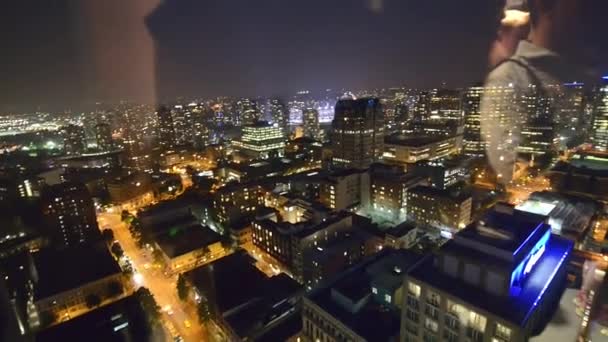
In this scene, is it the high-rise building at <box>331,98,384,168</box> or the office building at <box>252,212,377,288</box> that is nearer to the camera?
the office building at <box>252,212,377,288</box>

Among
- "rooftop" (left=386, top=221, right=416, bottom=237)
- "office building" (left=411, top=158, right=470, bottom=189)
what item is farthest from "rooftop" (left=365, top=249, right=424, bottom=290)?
"office building" (left=411, top=158, right=470, bottom=189)

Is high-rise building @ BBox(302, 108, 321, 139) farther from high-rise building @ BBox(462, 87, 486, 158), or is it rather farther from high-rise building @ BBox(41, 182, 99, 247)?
high-rise building @ BBox(41, 182, 99, 247)

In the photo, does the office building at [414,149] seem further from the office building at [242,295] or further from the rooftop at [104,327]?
the rooftop at [104,327]

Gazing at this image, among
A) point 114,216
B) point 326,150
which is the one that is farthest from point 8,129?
point 326,150

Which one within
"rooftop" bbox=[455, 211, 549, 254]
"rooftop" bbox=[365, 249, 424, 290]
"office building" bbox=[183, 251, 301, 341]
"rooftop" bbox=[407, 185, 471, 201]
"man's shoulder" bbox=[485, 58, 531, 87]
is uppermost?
"man's shoulder" bbox=[485, 58, 531, 87]

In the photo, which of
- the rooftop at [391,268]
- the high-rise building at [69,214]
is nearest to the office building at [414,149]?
the rooftop at [391,268]

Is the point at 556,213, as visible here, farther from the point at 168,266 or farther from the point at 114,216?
the point at 114,216
